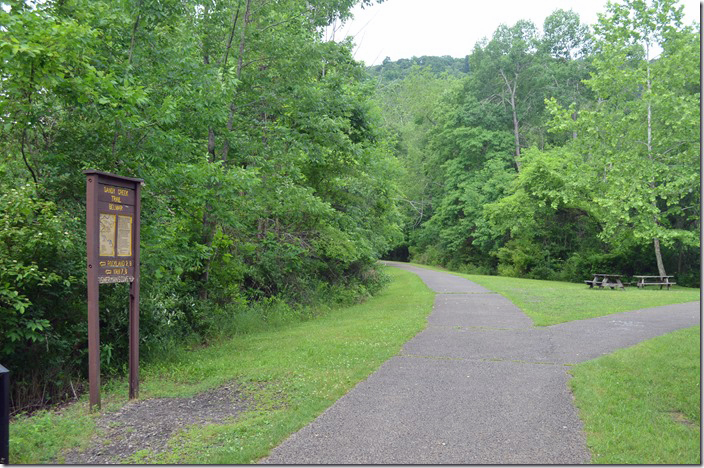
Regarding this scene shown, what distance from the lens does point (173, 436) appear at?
203 inches

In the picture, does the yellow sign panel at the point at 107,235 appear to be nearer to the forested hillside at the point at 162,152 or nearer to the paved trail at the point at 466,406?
the forested hillside at the point at 162,152

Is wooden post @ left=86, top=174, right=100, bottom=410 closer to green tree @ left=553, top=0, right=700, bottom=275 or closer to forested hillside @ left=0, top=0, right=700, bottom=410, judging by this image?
forested hillside @ left=0, top=0, right=700, bottom=410

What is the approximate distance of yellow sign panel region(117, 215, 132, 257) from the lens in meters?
6.53

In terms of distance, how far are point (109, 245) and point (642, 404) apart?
6.15 meters

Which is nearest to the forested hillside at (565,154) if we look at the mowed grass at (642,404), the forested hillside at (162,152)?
the forested hillside at (162,152)

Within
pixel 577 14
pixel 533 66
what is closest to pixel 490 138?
pixel 533 66

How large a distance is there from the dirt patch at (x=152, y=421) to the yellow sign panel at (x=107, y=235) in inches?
69.5

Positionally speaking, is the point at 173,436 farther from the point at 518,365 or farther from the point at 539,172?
the point at 539,172

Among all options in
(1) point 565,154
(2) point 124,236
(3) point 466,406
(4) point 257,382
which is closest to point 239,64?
(2) point 124,236

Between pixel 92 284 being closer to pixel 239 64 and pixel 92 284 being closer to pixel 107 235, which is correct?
pixel 107 235

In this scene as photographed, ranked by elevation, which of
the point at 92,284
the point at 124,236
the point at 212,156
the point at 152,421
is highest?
the point at 212,156

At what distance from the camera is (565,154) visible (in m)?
31.0

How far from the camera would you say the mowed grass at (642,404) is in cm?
466

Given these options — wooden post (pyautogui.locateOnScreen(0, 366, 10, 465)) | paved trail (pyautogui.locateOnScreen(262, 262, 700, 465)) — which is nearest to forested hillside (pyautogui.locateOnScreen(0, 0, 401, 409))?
wooden post (pyautogui.locateOnScreen(0, 366, 10, 465))
